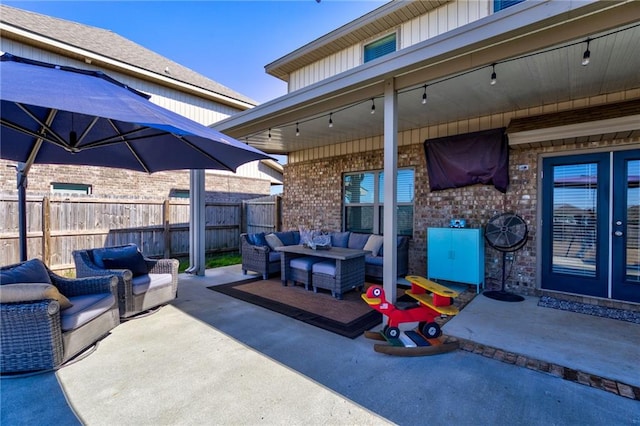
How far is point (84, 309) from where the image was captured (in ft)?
9.77

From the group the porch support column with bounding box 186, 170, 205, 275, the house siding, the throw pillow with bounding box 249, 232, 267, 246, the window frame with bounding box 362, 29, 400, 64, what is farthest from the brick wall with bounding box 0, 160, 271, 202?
the window frame with bounding box 362, 29, 400, 64

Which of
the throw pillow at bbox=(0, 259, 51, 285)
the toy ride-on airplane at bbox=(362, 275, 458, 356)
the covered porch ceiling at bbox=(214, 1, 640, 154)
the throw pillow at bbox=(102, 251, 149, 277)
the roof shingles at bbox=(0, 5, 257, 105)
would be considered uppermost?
the roof shingles at bbox=(0, 5, 257, 105)

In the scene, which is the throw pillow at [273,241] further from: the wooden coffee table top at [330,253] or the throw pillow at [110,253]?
the throw pillow at [110,253]

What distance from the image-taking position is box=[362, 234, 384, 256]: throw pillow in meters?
6.02

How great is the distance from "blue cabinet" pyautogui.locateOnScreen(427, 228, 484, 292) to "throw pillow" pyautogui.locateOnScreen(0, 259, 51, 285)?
549 centimetres

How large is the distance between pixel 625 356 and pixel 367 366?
2.45m

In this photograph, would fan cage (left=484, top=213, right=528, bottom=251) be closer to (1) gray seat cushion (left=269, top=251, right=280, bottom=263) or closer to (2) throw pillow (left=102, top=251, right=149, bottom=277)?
(1) gray seat cushion (left=269, top=251, right=280, bottom=263)

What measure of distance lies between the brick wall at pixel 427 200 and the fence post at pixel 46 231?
5215 millimetres

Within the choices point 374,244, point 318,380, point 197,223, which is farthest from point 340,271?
point 197,223

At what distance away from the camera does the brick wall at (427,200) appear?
4.88m

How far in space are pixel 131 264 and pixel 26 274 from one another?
127 cm

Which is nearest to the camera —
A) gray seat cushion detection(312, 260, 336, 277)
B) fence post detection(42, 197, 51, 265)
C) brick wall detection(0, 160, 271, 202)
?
gray seat cushion detection(312, 260, 336, 277)

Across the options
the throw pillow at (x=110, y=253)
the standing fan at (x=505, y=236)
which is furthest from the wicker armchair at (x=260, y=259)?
the standing fan at (x=505, y=236)

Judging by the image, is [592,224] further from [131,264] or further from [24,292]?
[24,292]
